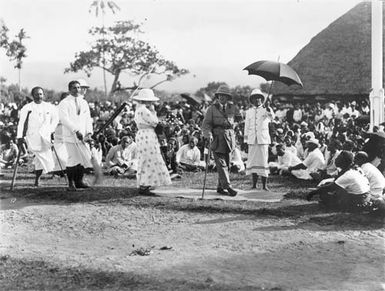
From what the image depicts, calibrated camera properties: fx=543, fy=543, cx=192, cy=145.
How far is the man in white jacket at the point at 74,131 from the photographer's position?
838 cm

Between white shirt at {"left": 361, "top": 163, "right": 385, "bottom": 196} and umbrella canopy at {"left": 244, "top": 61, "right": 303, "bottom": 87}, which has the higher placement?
umbrella canopy at {"left": 244, "top": 61, "right": 303, "bottom": 87}

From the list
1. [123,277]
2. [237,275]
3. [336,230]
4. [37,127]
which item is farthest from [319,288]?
[37,127]

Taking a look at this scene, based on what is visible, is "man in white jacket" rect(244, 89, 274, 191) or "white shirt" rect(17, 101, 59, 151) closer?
"white shirt" rect(17, 101, 59, 151)

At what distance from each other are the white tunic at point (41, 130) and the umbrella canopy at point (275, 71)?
11.0ft

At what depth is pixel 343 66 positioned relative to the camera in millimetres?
28422

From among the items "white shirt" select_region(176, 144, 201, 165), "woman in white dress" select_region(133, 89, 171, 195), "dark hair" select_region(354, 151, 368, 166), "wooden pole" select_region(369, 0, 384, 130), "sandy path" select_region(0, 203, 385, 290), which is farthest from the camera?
"white shirt" select_region(176, 144, 201, 165)

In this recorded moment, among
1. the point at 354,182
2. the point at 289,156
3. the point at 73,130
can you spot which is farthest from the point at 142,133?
the point at 289,156

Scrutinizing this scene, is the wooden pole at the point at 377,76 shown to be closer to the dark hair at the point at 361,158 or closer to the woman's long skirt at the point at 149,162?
the dark hair at the point at 361,158

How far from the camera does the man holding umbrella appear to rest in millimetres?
8344

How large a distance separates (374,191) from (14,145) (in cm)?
928

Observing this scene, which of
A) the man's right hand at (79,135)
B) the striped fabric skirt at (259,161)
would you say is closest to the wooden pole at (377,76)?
the striped fabric skirt at (259,161)

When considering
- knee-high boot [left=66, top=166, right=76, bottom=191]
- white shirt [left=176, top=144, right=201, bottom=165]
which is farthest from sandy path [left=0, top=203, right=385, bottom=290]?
white shirt [left=176, top=144, right=201, bottom=165]

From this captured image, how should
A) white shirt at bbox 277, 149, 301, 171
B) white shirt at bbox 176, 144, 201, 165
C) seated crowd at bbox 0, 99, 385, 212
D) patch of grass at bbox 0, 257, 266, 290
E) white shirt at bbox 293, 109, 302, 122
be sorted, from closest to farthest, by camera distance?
patch of grass at bbox 0, 257, 266, 290 → seated crowd at bbox 0, 99, 385, 212 → white shirt at bbox 277, 149, 301, 171 → white shirt at bbox 176, 144, 201, 165 → white shirt at bbox 293, 109, 302, 122

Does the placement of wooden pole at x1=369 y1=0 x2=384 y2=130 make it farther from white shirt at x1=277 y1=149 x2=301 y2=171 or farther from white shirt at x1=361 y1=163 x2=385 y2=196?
white shirt at x1=361 y1=163 x2=385 y2=196
